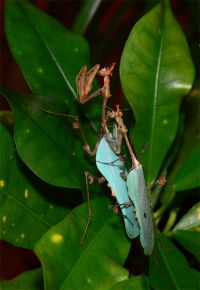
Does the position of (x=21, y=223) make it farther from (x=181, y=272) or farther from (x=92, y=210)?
(x=181, y=272)

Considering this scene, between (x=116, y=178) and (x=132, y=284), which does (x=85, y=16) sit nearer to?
(x=116, y=178)

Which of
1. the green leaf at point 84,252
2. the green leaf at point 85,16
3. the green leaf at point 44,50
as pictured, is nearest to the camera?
the green leaf at point 84,252

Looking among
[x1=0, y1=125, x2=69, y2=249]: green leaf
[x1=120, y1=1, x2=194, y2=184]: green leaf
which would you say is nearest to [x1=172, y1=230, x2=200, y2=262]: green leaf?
[x1=120, y1=1, x2=194, y2=184]: green leaf

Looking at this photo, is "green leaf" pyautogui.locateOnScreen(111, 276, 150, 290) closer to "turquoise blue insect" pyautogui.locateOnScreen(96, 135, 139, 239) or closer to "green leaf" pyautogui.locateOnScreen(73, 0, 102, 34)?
"turquoise blue insect" pyautogui.locateOnScreen(96, 135, 139, 239)

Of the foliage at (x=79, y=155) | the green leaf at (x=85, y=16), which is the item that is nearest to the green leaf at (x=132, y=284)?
the foliage at (x=79, y=155)

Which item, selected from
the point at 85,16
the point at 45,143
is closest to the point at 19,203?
the point at 45,143

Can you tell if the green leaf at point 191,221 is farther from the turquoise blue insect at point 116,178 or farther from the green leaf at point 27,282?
the green leaf at point 27,282
